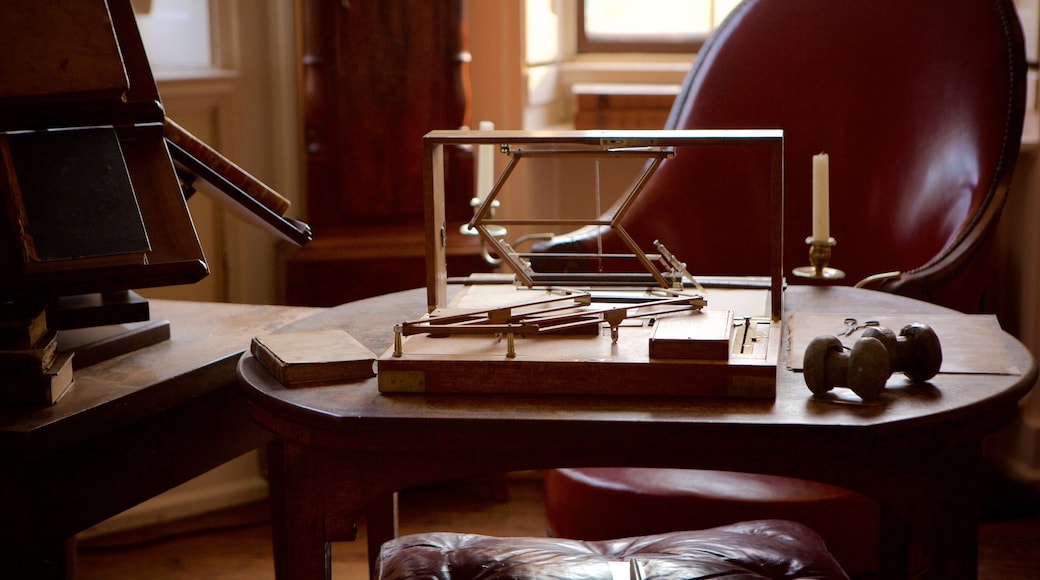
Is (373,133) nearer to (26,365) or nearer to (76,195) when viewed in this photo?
(76,195)

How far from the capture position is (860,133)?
276 centimetres

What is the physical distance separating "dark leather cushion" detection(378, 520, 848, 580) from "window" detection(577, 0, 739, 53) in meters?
Result: 2.20

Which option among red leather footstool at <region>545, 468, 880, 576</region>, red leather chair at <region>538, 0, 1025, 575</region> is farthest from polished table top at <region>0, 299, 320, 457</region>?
red leather chair at <region>538, 0, 1025, 575</region>

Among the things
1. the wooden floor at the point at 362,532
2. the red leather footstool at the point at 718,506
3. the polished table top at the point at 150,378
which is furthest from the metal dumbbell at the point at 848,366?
the wooden floor at the point at 362,532

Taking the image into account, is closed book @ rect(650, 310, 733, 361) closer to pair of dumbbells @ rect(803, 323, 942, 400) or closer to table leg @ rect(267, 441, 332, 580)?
pair of dumbbells @ rect(803, 323, 942, 400)

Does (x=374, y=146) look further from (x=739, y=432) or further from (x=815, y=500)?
(x=739, y=432)

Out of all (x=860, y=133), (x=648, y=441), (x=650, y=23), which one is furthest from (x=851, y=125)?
(x=648, y=441)

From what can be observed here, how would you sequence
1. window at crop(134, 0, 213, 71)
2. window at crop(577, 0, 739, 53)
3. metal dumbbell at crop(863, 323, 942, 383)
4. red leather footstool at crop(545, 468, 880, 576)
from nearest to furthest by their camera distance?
metal dumbbell at crop(863, 323, 942, 383)
red leather footstool at crop(545, 468, 880, 576)
window at crop(134, 0, 213, 71)
window at crop(577, 0, 739, 53)

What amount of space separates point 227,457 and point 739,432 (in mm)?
853

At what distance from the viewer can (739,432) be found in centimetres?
141

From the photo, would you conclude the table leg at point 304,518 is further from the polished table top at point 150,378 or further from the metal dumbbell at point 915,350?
the metal dumbbell at point 915,350

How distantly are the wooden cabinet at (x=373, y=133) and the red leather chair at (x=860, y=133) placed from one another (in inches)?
22.7

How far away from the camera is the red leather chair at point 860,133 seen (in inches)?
100.0

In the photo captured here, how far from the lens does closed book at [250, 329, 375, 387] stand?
5.20 feet
